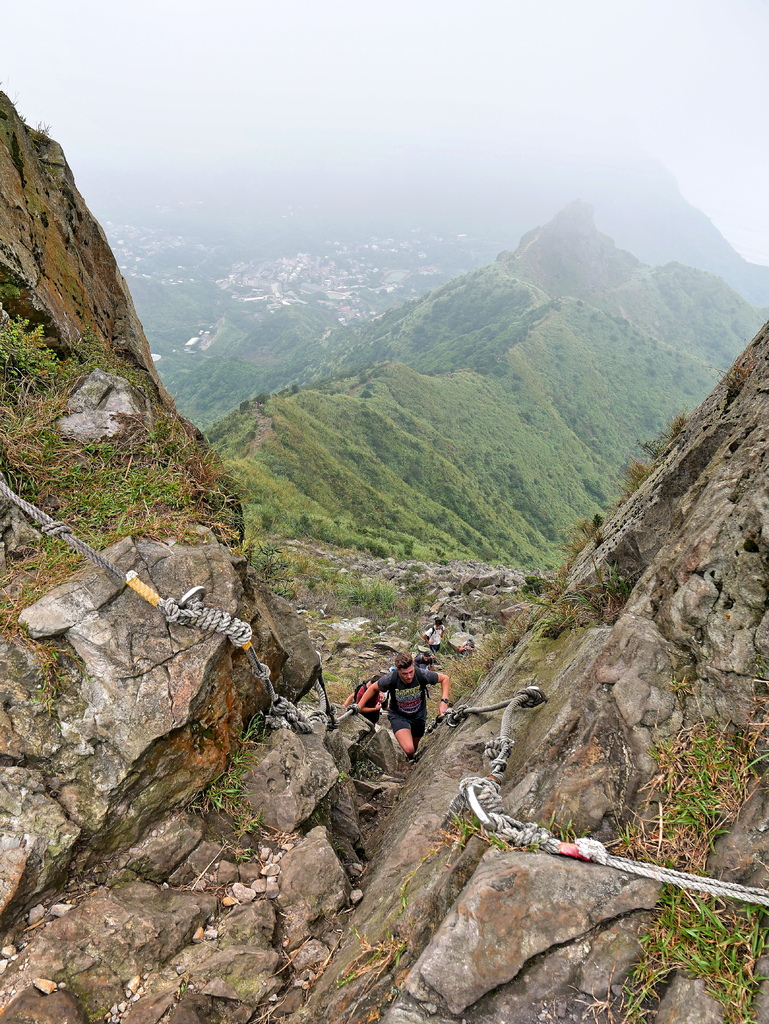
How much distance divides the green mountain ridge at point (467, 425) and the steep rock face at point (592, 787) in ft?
10.7

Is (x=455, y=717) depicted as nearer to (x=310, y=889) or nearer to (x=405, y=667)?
(x=405, y=667)

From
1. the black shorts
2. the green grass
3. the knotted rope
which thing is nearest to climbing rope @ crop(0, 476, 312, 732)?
the knotted rope

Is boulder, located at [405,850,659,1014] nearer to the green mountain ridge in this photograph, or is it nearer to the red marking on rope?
the red marking on rope

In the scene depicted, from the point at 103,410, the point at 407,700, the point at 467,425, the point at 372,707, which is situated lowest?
the point at 467,425

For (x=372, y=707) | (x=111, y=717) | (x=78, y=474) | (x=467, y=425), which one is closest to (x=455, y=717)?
(x=372, y=707)

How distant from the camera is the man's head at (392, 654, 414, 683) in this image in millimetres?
6449

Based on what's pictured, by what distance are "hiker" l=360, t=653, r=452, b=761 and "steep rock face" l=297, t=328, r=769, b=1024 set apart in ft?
7.09

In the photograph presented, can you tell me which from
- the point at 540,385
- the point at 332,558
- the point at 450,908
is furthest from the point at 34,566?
the point at 540,385

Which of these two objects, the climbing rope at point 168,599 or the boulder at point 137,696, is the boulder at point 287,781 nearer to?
the boulder at point 137,696

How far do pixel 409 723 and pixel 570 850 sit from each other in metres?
4.31

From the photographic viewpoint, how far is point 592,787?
2.91 meters

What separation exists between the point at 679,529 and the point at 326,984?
12.7 ft

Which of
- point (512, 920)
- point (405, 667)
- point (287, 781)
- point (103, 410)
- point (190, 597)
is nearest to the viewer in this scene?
point (512, 920)

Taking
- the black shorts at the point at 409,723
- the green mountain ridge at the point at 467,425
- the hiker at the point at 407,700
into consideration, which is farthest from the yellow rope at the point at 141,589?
the green mountain ridge at the point at 467,425
